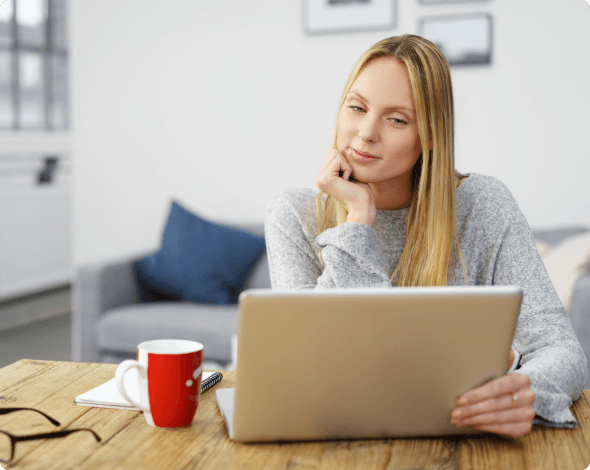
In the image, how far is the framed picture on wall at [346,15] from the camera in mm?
2670

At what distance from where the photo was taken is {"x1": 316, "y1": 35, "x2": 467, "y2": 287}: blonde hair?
1118mm

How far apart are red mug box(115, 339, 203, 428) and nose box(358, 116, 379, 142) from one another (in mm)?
547

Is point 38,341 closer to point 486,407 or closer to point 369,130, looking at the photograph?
point 369,130

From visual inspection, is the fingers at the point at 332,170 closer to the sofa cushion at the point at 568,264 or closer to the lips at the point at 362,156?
the lips at the point at 362,156

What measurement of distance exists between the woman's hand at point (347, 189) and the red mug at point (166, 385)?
50 cm

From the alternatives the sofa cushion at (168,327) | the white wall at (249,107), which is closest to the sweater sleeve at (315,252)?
the sofa cushion at (168,327)

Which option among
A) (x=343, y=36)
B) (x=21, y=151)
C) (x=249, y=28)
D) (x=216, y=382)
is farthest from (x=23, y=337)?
(x=216, y=382)

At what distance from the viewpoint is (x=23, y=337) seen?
3336 mm

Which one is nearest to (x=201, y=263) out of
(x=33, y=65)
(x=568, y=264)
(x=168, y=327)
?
(x=168, y=327)

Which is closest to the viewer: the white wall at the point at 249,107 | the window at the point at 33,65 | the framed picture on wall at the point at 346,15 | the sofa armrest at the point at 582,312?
the sofa armrest at the point at 582,312

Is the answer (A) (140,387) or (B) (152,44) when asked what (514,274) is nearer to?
(A) (140,387)

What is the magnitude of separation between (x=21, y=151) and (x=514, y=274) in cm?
399

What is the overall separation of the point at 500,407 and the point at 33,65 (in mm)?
4718

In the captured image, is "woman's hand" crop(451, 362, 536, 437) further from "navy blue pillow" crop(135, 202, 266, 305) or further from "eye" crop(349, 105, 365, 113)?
"navy blue pillow" crop(135, 202, 266, 305)
